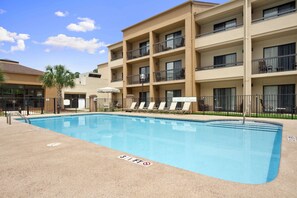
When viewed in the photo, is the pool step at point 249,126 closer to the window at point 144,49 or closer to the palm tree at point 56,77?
the window at point 144,49

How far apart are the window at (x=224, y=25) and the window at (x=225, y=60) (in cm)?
235

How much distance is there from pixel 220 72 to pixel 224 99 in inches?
105

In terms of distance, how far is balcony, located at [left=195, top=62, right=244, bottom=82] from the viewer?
591 inches

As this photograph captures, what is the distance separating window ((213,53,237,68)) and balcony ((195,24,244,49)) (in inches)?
62.0

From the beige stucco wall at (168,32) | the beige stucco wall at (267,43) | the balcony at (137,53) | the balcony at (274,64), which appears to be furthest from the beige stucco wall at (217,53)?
the balcony at (137,53)

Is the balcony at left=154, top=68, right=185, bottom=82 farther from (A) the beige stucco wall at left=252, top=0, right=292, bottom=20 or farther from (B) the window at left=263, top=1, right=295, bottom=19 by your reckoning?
(B) the window at left=263, top=1, right=295, bottom=19

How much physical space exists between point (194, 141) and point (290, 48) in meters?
11.8

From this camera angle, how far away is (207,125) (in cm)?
1109

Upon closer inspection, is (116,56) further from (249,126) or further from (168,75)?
(249,126)

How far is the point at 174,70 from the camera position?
20016mm

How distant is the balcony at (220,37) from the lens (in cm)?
1501

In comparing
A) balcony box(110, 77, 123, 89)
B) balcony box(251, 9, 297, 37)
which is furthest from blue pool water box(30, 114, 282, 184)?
balcony box(110, 77, 123, 89)

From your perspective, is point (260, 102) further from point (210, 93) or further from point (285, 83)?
point (210, 93)

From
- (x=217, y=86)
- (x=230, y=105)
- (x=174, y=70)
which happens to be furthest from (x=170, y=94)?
(x=230, y=105)
